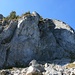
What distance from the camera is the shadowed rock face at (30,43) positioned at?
6262cm

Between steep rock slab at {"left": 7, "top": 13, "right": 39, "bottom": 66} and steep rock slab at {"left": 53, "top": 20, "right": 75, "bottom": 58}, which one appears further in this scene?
steep rock slab at {"left": 53, "top": 20, "right": 75, "bottom": 58}

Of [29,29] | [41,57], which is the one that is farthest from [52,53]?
[29,29]

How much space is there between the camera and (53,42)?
69500 mm

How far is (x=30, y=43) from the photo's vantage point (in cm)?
6519

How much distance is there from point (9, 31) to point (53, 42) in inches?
468

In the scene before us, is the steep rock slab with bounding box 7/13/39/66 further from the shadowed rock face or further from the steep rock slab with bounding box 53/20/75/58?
the steep rock slab with bounding box 53/20/75/58

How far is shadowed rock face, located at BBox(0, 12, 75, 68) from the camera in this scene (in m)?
62.6

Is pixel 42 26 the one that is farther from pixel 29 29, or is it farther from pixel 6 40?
pixel 6 40

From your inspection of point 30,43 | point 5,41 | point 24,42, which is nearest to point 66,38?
point 30,43

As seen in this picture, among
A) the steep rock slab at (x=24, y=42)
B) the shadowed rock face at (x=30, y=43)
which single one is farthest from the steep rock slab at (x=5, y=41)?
the steep rock slab at (x=24, y=42)

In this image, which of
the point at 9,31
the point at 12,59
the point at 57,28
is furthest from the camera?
the point at 57,28

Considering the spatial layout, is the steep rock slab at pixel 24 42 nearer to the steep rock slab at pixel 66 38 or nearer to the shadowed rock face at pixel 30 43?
the shadowed rock face at pixel 30 43

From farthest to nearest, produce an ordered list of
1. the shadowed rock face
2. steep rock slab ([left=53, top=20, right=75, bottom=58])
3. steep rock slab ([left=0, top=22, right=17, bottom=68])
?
steep rock slab ([left=53, top=20, right=75, bottom=58]), the shadowed rock face, steep rock slab ([left=0, top=22, right=17, bottom=68])

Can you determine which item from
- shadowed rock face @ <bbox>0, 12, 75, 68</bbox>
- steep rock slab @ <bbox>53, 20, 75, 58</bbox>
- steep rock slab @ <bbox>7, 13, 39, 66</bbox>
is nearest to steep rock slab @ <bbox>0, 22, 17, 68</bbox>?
shadowed rock face @ <bbox>0, 12, 75, 68</bbox>
